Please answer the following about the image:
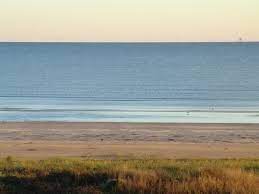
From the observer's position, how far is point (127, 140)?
1188 inches

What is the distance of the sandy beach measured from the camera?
24797 millimetres

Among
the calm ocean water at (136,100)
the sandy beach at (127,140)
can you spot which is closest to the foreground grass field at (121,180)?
the sandy beach at (127,140)

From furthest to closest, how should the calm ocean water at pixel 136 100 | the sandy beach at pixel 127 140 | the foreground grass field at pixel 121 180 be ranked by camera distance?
the calm ocean water at pixel 136 100 → the sandy beach at pixel 127 140 → the foreground grass field at pixel 121 180

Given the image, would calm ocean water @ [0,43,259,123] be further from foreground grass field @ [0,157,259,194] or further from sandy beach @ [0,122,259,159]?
foreground grass field @ [0,157,259,194]

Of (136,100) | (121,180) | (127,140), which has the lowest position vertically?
(121,180)

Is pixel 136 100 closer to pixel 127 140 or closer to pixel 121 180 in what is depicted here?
pixel 127 140

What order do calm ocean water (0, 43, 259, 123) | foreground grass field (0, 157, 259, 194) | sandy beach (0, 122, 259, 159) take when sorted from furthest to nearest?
calm ocean water (0, 43, 259, 123) < sandy beach (0, 122, 259, 159) < foreground grass field (0, 157, 259, 194)

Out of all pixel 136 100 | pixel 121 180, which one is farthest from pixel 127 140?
pixel 136 100

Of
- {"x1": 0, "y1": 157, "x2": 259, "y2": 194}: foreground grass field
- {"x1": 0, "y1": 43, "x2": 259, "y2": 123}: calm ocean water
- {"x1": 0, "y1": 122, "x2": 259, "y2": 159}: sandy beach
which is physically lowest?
{"x1": 0, "y1": 157, "x2": 259, "y2": 194}: foreground grass field

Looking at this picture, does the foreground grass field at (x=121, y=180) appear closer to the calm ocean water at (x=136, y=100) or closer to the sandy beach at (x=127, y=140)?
the sandy beach at (x=127, y=140)

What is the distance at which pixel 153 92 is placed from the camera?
72188 mm

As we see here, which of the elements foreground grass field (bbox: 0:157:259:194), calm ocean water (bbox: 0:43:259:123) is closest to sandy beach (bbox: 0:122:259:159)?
calm ocean water (bbox: 0:43:259:123)

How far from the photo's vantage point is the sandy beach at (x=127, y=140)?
81.4 feet

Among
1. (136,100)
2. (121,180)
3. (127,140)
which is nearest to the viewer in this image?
(121,180)
